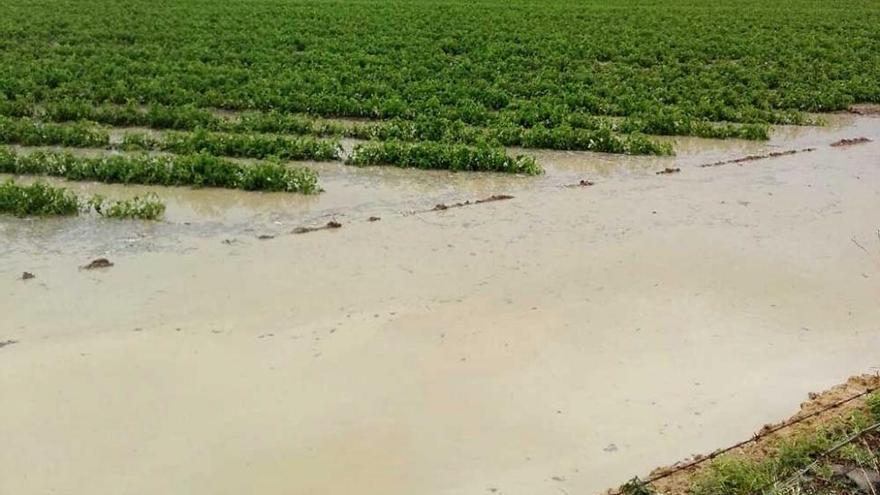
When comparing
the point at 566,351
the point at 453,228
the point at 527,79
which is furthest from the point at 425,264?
the point at 527,79

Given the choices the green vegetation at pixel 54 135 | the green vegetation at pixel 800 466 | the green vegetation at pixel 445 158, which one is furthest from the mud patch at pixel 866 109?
the green vegetation at pixel 54 135

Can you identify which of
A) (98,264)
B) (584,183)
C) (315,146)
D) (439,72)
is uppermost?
(439,72)

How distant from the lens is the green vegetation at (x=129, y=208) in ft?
31.4

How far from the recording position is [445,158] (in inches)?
464

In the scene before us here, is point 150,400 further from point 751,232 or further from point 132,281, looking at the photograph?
point 751,232

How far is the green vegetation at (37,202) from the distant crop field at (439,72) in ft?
13.9

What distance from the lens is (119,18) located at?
27.5 m

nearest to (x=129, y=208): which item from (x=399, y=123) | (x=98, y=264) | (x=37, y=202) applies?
(x=37, y=202)

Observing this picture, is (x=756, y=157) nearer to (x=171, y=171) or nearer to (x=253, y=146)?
(x=253, y=146)

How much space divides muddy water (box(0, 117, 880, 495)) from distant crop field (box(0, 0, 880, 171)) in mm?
3302

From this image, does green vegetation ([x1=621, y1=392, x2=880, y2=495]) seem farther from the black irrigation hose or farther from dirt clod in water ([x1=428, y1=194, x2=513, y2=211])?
dirt clod in water ([x1=428, y1=194, x2=513, y2=211])

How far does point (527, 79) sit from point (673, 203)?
27.8 ft

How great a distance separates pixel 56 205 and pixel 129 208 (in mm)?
810

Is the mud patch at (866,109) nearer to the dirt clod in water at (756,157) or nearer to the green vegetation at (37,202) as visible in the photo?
the dirt clod in water at (756,157)
